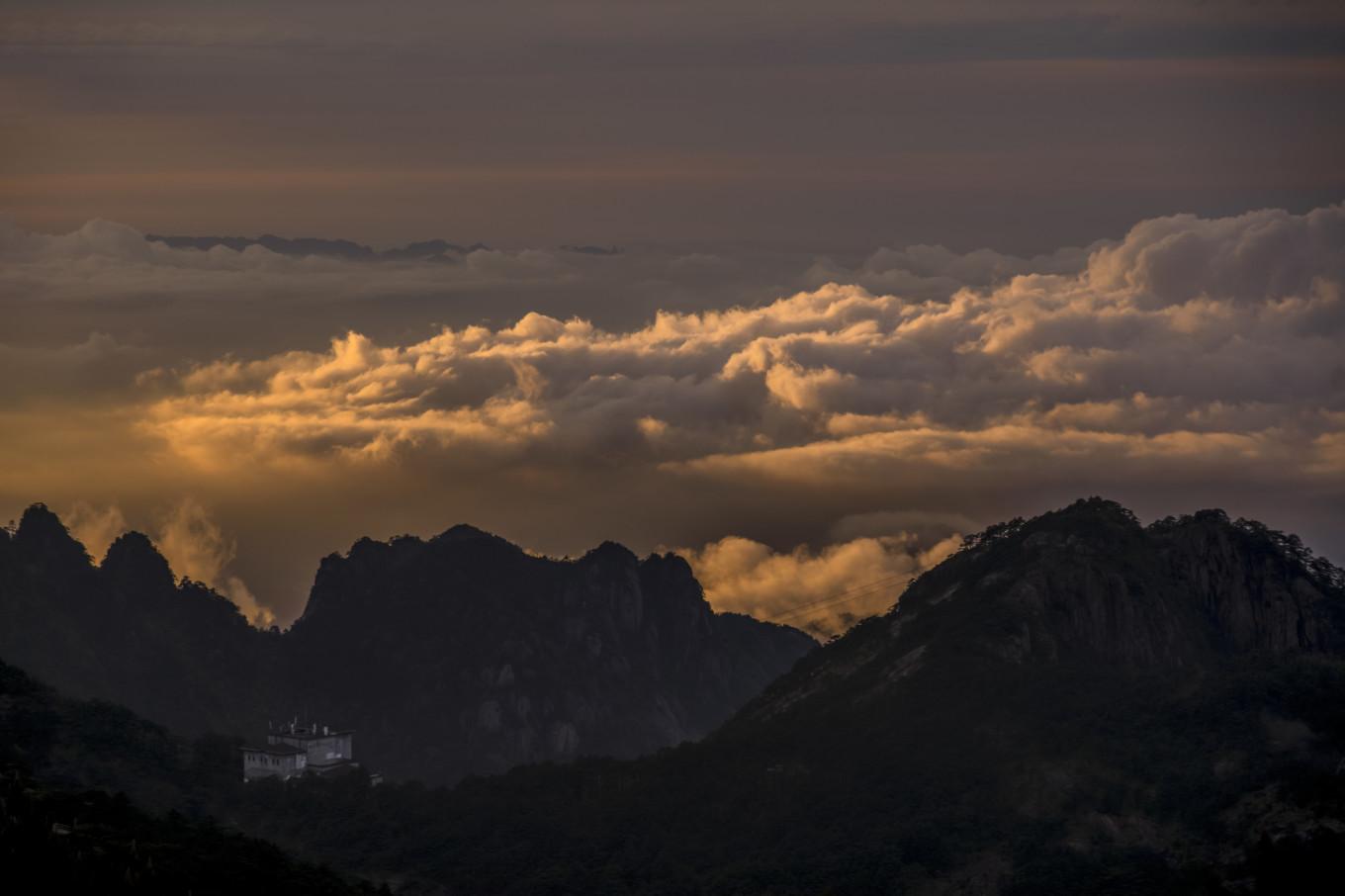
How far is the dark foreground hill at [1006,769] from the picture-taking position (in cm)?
14862

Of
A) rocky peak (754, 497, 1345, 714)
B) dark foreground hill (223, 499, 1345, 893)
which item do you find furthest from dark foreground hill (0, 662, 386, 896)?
rocky peak (754, 497, 1345, 714)

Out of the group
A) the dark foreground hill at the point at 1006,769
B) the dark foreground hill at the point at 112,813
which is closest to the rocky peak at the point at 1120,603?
the dark foreground hill at the point at 1006,769

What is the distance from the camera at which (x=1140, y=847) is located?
488 ft

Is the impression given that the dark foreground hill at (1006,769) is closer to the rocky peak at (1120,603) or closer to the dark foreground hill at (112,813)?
the rocky peak at (1120,603)

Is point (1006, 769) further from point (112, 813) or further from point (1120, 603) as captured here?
point (112, 813)

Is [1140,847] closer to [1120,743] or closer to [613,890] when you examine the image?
[1120,743]

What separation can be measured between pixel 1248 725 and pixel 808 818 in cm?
3240

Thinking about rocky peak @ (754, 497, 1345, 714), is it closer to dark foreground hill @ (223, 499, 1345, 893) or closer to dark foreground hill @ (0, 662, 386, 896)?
dark foreground hill @ (223, 499, 1345, 893)

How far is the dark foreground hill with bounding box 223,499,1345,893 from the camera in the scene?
148625 mm

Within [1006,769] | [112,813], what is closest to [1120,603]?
[1006,769]

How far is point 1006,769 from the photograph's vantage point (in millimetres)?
165125

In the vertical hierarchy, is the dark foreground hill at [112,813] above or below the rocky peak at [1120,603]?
below

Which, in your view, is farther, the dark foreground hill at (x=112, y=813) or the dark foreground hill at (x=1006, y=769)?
the dark foreground hill at (x=1006, y=769)

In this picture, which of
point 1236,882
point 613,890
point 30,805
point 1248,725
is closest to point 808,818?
point 613,890
